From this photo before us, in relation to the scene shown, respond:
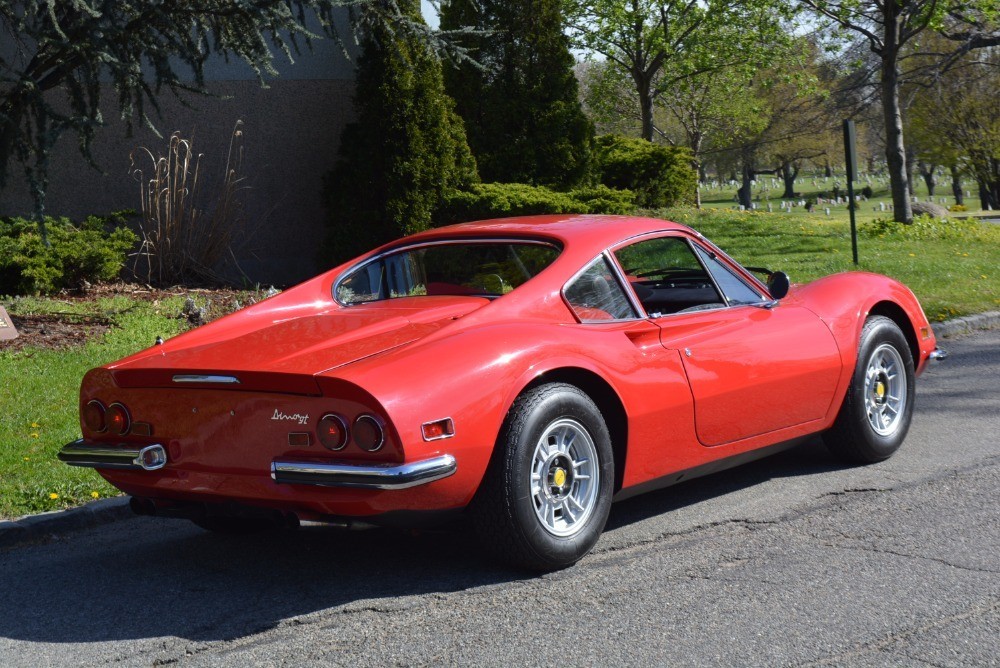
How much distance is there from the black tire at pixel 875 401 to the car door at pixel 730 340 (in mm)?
226

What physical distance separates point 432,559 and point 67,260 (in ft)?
26.3

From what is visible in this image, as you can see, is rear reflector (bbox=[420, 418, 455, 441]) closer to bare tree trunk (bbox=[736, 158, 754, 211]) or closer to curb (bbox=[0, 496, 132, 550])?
curb (bbox=[0, 496, 132, 550])

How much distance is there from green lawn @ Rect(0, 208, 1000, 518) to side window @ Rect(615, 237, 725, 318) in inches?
115

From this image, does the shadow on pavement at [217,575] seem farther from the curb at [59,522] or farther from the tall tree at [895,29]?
the tall tree at [895,29]

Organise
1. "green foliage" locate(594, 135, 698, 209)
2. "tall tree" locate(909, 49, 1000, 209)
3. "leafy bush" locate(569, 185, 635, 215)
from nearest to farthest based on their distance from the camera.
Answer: "leafy bush" locate(569, 185, 635, 215)
"green foliage" locate(594, 135, 698, 209)
"tall tree" locate(909, 49, 1000, 209)

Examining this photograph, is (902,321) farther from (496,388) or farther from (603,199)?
(603,199)

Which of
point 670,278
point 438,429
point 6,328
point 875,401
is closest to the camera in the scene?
point 438,429

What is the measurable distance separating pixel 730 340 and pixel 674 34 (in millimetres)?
22811

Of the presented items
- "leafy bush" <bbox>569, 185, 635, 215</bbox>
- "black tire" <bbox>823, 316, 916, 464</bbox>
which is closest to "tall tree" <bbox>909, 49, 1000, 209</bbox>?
"leafy bush" <bbox>569, 185, 635, 215</bbox>

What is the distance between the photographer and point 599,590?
4.14 meters

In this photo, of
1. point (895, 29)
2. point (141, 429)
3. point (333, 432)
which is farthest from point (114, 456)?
point (895, 29)

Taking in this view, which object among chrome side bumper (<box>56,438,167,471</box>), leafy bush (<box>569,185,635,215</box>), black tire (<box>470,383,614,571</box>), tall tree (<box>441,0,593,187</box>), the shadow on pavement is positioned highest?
tall tree (<box>441,0,593,187</box>)

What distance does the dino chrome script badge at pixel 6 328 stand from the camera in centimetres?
927

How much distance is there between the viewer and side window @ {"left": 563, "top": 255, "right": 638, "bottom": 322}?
4.79m
